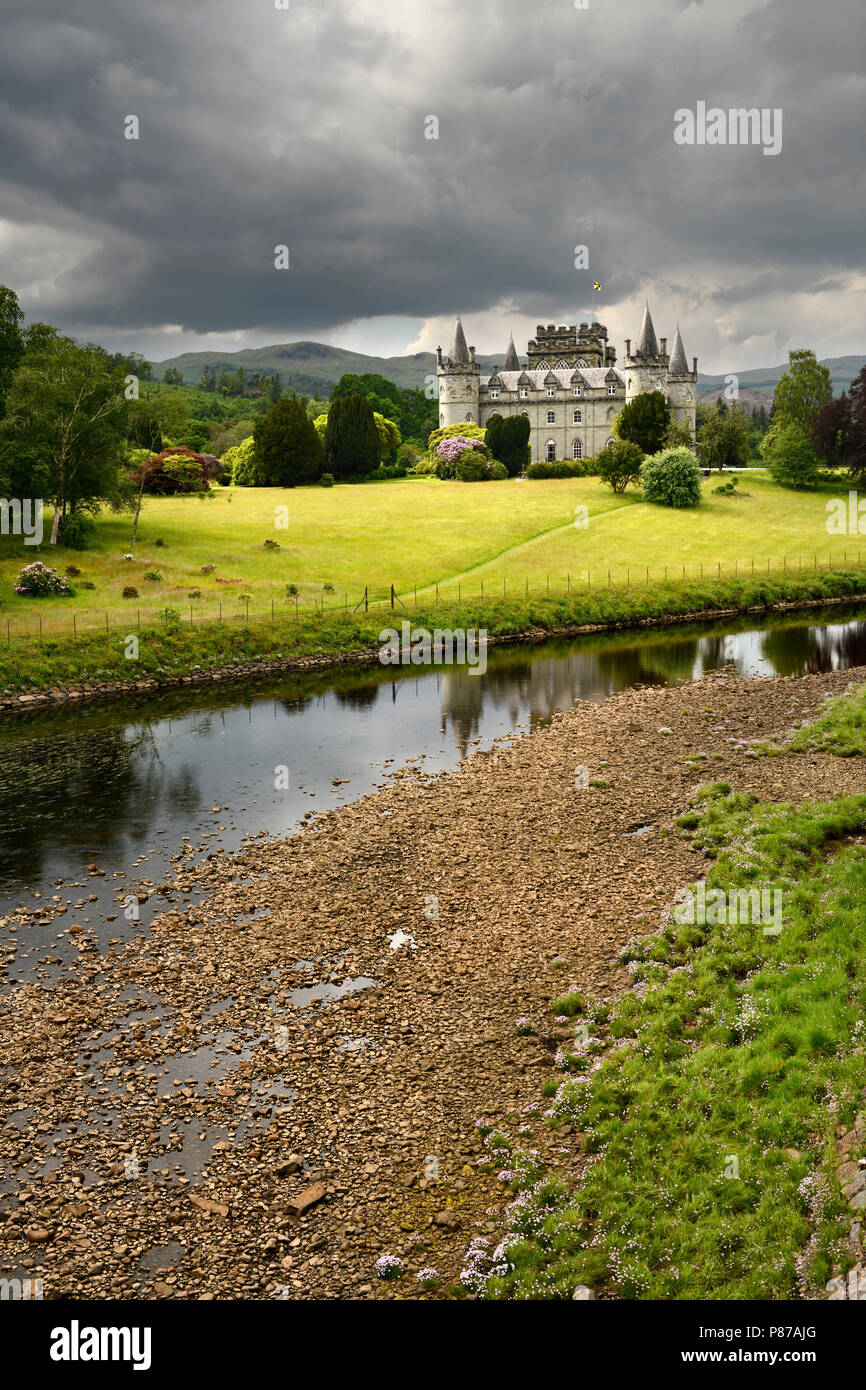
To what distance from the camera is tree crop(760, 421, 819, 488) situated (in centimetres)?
8806

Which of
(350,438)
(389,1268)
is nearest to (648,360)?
(350,438)

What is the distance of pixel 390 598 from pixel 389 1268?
44.9m

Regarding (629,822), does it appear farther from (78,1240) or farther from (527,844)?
(78,1240)

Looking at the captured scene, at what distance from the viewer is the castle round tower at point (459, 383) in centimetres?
11369

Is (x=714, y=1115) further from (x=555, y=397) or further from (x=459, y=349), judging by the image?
(x=459, y=349)

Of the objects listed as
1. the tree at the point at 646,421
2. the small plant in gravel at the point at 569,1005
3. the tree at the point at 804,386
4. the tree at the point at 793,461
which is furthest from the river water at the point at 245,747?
the tree at the point at 804,386

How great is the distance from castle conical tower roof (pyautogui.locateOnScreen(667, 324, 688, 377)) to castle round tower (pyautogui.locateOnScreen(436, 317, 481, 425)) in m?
23.1

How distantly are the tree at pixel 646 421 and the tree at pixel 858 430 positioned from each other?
690 inches

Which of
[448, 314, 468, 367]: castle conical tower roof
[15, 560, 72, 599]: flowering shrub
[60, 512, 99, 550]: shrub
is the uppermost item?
[448, 314, 468, 367]: castle conical tower roof

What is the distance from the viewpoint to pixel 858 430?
→ 88188 millimetres

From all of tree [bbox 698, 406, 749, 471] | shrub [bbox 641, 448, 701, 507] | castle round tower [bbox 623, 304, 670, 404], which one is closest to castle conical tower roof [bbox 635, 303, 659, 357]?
castle round tower [bbox 623, 304, 670, 404]

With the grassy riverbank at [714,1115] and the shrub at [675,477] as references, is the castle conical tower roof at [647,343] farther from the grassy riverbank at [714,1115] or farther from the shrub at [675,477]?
the grassy riverbank at [714,1115]

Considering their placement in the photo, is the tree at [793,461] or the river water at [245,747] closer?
the river water at [245,747]

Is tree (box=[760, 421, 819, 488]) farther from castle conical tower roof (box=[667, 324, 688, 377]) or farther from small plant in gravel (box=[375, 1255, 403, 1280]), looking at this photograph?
small plant in gravel (box=[375, 1255, 403, 1280])
